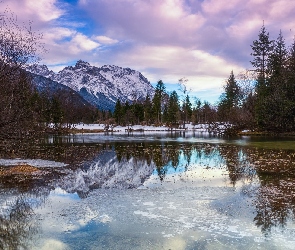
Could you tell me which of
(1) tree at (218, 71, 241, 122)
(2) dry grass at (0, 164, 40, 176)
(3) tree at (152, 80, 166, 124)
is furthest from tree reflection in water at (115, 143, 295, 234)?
(3) tree at (152, 80, 166, 124)

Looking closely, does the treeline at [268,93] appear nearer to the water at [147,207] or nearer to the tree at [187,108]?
the tree at [187,108]

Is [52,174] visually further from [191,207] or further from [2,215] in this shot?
[191,207]

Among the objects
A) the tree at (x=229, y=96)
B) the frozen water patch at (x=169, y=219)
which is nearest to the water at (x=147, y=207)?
the frozen water patch at (x=169, y=219)

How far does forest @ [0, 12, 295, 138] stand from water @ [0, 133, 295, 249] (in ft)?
6.79

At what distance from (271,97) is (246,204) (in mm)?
50955

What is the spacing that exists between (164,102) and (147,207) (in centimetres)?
11989

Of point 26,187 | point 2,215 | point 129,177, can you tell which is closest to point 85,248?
point 2,215

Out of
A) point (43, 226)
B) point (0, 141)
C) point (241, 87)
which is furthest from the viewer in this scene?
point (241, 87)

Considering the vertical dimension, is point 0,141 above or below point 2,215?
above

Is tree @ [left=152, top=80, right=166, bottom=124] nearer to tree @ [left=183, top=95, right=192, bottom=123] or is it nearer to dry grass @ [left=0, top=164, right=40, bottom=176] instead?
tree @ [left=183, top=95, right=192, bottom=123]

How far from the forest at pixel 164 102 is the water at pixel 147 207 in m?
2.07

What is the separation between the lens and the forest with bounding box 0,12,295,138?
13.2 m

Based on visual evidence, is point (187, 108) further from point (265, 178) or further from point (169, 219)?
point (169, 219)

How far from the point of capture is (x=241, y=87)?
8912 centimetres
